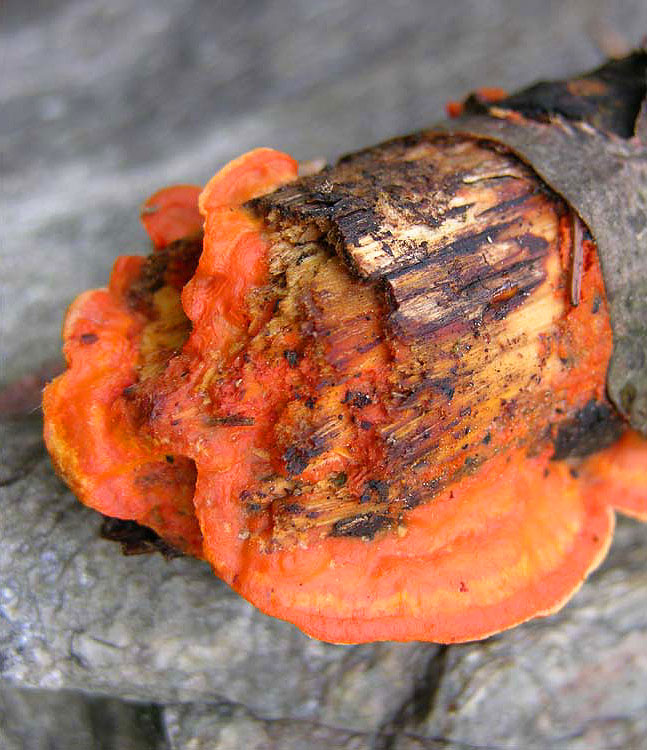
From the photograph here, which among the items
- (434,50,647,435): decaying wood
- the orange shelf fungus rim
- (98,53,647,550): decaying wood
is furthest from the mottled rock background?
(434,50,647,435): decaying wood

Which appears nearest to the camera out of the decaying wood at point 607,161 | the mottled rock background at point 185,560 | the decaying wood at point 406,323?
the decaying wood at point 406,323

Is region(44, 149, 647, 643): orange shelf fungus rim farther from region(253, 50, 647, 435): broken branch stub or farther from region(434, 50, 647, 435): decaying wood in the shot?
region(434, 50, 647, 435): decaying wood

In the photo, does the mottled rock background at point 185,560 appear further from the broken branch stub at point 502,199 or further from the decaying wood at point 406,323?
the broken branch stub at point 502,199

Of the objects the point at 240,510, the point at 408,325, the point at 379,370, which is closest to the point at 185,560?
the point at 240,510

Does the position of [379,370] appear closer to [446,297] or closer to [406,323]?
[406,323]

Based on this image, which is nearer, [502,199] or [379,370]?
[379,370]

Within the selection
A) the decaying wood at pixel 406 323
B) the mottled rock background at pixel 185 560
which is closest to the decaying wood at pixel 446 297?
the decaying wood at pixel 406 323
